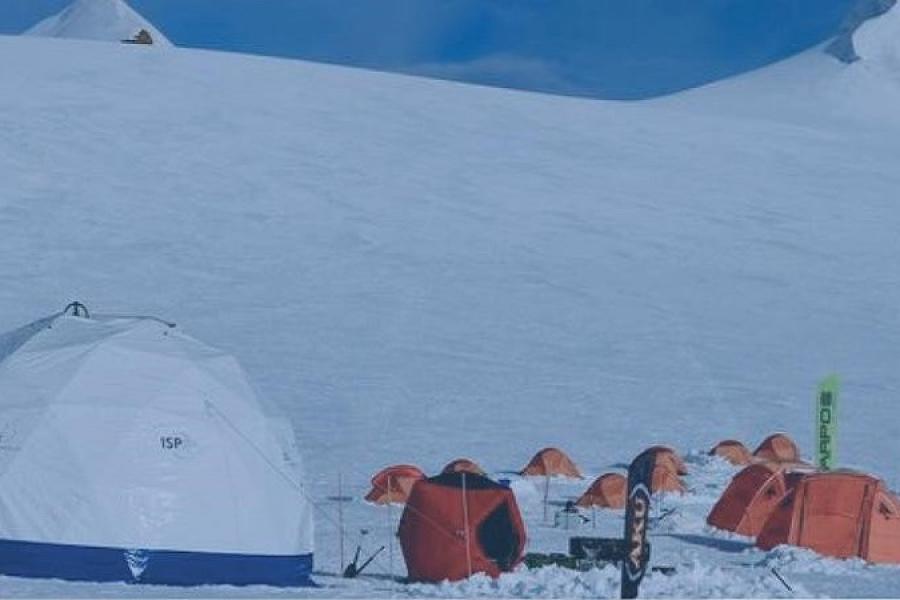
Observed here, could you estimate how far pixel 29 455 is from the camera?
33.2ft

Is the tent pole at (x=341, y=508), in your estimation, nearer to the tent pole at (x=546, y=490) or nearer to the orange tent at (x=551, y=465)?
the tent pole at (x=546, y=490)

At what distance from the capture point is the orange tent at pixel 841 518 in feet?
41.3

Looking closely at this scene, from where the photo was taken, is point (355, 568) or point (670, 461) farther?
point (670, 461)

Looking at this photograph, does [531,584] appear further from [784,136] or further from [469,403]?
[784,136]

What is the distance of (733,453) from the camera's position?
18188mm

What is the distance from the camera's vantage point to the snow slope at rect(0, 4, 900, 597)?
18781 millimetres

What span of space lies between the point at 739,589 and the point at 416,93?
111ft

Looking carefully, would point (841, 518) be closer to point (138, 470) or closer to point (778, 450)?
point (138, 470)

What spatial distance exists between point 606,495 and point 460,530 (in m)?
4.71

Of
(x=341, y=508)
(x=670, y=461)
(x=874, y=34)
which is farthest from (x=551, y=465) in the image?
(x=874, y=34)

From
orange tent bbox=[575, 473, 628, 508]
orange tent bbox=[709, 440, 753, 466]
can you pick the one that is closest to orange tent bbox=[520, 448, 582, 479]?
orange tent bbox=[575, 473, 628, 508]

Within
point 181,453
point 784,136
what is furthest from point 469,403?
point 784,136

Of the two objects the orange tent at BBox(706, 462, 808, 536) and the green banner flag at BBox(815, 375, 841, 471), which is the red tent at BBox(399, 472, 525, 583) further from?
the green banner flag at BBox(815, 375, 841, 471)

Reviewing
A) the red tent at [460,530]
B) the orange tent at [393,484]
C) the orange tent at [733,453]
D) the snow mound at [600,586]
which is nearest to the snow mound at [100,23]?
the orange tent at [733,453]
